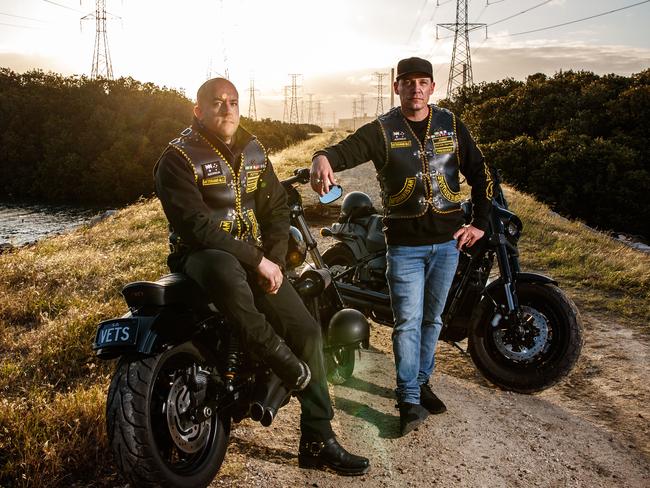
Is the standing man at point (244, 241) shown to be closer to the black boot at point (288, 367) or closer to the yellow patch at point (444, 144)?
the black boot at point (288, 367)

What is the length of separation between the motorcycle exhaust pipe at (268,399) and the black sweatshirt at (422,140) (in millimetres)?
1386

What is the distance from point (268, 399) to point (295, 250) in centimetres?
111

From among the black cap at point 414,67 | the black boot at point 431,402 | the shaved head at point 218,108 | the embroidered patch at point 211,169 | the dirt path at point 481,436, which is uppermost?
the black cap at point 414,67

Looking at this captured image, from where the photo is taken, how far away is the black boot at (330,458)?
9.89 ft

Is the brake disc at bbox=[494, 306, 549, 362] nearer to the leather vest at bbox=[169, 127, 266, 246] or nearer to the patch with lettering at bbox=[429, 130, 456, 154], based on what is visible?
the patch with lettering at bbox=[429, 130, 456, 154]

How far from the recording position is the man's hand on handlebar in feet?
10.6

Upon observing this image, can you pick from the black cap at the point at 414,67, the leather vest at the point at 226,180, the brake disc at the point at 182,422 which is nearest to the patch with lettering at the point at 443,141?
the black cap at the point at 414,67

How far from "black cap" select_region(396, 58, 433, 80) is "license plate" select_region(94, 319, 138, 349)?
239 cm

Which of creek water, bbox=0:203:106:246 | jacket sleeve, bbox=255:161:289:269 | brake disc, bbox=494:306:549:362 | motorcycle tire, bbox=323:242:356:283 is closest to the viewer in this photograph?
jacket sleeve, bbox=255:161:289:269

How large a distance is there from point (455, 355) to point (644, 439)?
182 cm

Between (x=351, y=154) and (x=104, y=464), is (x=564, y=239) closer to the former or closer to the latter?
(x=351, y=154)

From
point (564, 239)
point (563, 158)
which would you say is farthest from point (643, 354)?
point (563, 158)

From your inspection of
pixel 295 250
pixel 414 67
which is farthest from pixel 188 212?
pixel 414 67

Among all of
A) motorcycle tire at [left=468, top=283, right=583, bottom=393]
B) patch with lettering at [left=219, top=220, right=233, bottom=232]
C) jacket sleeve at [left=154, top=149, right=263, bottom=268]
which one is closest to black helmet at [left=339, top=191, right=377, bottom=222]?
motorcycle tire at [left=468, top=283, right=583, bottom=393]
